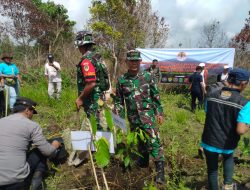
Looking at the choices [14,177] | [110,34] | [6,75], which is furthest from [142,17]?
[14,177]

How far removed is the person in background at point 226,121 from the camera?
2436 mm

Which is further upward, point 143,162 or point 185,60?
point 185,60

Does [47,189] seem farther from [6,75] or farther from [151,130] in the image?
[6,75]

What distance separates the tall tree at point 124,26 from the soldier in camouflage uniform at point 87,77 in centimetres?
903

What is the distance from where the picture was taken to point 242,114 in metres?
2.38

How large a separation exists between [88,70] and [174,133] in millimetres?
2602

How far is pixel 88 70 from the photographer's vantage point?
3.39m

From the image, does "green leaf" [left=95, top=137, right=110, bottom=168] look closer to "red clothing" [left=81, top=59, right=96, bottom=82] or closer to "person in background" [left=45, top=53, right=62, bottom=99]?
"red clothing" [left=81, top=59, right=96, bottom=82]

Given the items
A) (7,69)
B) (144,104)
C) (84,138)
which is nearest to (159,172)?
(144,104)

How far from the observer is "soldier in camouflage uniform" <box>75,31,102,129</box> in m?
3.39

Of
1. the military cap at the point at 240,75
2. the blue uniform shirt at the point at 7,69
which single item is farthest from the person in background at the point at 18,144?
the blue uniform shirt at the point at 7,69

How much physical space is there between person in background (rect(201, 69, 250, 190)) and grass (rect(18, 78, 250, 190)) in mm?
519

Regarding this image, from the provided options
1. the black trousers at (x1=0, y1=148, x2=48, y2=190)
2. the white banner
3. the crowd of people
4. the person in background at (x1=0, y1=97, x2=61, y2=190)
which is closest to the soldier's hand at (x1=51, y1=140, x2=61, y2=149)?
the crowd of people

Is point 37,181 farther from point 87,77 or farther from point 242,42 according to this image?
point 242,42
